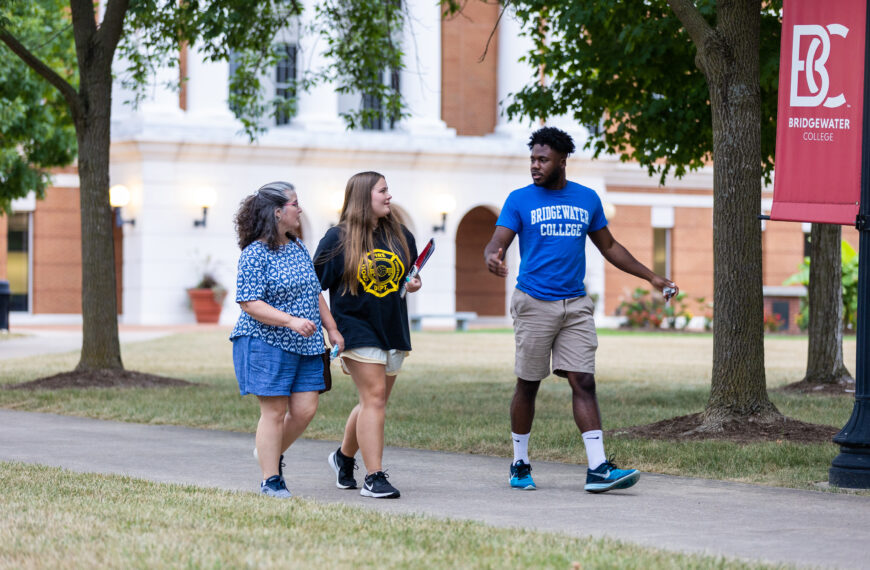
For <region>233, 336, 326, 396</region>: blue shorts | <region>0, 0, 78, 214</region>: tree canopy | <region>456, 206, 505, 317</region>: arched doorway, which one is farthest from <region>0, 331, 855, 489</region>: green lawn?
<region>456, 206, 505, 317</region>: arched doorway

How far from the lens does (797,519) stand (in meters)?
6.62

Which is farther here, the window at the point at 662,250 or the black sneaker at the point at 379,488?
the window at the point at 662,250

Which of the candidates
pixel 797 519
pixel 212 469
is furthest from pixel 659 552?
pixel 212 469

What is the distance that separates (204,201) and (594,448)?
Answer: 2924 centimetres

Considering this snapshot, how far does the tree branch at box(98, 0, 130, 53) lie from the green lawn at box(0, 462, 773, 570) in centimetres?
977

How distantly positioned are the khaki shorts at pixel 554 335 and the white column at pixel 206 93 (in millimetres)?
29581

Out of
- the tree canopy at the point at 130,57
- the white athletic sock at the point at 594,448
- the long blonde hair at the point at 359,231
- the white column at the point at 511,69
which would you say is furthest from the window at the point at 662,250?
the long blonde hair at the point at 359,231

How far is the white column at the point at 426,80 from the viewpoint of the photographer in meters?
37.2

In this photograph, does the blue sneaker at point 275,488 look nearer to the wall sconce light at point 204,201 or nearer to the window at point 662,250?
the wall sconce light at point 204,201

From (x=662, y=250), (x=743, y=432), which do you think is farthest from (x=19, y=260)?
(x=743, y=432)

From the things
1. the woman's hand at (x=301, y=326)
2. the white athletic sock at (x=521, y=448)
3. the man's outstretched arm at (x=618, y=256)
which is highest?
the man's outstretched arm at (x=618, y=256)

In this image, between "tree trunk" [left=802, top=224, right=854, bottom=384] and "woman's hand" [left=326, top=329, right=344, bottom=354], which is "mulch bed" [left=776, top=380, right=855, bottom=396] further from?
"woman's hand" [left=326, top=329, right=344, bottom=354]

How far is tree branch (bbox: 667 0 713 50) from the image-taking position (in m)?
10.5

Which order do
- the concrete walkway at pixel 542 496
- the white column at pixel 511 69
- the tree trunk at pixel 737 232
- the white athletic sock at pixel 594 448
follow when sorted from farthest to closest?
1. the white column at pixel 511 69
2. the tree trunk at pixel 737 232
3. the white athletic sock at pixel 594 448
4. the concrete walkway at pixel 542 496
